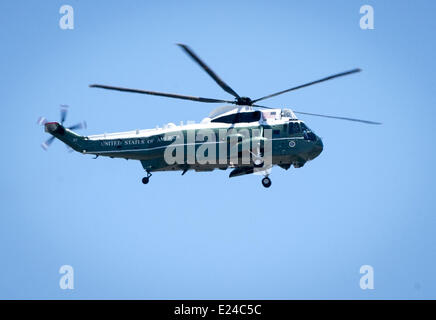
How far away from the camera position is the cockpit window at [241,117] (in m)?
46.3

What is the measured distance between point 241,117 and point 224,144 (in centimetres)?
195

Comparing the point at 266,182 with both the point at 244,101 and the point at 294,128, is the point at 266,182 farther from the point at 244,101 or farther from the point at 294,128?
the point at 244,101

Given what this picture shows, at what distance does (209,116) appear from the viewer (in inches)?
1855

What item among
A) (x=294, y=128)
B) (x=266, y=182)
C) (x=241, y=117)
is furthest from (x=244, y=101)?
(x=266, y=182)

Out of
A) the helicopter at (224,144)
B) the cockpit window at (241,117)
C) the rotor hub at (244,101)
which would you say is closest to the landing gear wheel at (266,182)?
the helicopter at (224,144)

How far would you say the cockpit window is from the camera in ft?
152

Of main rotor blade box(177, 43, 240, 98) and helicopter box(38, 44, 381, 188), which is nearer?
main rotor blade box(177, 43, 240, 98)

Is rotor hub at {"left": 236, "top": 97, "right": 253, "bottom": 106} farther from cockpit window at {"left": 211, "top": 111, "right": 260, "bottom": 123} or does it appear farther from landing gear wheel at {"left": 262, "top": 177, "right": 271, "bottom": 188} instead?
landing gear wheel at {"left": 262, "top": 177, "right": 271, "bottom": 188}

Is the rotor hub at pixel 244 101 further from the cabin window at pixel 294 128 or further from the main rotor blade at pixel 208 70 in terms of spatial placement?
the cabin window at pixel 294 128

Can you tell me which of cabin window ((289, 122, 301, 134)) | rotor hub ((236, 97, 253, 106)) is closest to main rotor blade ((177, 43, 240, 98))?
rotor hub ((236, 97, 253, 106))

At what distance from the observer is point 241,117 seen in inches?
1826
